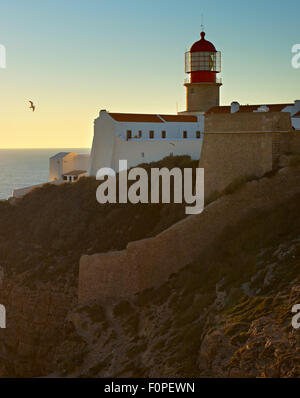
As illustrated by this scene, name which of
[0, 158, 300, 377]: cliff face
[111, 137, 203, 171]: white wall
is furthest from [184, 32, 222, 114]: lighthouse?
[0, 158, 300, 377]: cliff face

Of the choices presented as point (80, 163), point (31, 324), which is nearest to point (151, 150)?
point (80, 163)

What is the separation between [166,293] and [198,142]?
15.9m

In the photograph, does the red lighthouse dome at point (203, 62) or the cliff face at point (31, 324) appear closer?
the cliff face at point (31, 324)

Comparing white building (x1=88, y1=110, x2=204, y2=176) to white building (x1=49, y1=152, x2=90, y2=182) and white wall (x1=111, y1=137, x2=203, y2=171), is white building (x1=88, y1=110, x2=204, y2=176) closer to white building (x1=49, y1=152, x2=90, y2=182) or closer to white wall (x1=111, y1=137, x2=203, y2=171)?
white wall (x1=111, y1=137, x2=203, y2=171)

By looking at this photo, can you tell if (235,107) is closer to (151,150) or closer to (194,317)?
(151,150)

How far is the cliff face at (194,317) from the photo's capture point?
1670 centimetres

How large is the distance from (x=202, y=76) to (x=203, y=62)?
0.84 meters

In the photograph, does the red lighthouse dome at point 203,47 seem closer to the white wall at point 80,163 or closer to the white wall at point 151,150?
the white wall at point 151,150

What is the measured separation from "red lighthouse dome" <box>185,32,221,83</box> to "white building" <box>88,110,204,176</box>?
116 inches

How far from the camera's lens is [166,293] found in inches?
899

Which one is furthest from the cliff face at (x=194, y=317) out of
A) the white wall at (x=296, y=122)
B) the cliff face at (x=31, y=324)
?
the white wall at (x=296, y=122)

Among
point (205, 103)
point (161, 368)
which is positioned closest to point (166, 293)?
point (161, 368)

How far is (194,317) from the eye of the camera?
65.8 feet

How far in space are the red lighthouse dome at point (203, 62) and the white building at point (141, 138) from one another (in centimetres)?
294
